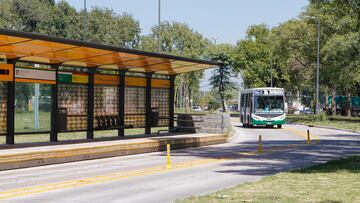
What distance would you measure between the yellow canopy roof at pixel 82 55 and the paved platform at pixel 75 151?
3.18 m

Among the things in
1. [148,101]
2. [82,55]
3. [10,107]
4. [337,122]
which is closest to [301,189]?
[82,55]

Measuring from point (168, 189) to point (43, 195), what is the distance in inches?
104

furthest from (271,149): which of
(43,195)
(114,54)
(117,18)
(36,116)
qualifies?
(117,18)

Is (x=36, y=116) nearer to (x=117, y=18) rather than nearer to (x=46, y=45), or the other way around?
(x=46, y=45)

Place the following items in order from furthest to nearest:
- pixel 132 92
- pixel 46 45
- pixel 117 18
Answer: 1. pixel 117 18
2. pixel 132 92
3. pixel 46 45

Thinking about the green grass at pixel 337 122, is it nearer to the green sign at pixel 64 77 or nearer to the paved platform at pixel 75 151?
the paved platform at pixel 75 151

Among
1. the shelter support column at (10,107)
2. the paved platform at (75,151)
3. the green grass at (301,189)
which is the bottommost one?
the green grass at (301,189)

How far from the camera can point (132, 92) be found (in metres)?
28.1

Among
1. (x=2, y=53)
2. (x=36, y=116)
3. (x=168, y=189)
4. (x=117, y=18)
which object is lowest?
(x=168, y=189)

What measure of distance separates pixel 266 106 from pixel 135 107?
19.6 metres

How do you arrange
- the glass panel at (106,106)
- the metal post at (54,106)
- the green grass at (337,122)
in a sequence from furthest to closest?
the green grass at (337,122)
the glass panel at (106,106)
the metal post at (54,106)

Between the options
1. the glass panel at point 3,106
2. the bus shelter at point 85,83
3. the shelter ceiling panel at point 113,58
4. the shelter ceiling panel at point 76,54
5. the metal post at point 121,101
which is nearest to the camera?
the bus shelter at point 85,83

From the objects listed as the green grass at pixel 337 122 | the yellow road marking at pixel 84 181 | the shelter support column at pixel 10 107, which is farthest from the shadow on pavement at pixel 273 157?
the green grass at pixel 337 122

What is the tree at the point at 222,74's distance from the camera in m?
95.8
